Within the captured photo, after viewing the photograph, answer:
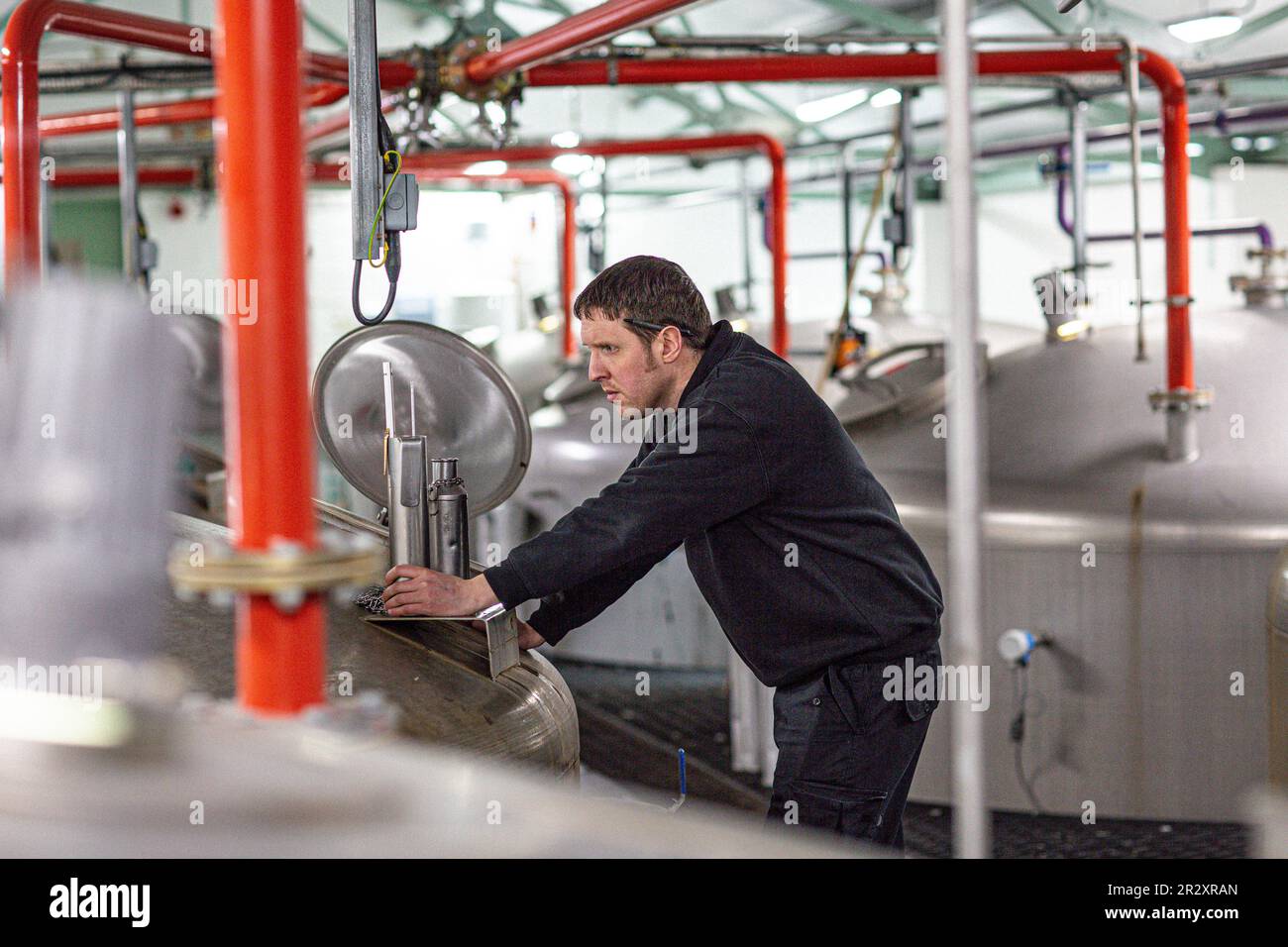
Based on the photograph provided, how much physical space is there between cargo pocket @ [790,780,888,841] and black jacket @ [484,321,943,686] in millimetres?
187

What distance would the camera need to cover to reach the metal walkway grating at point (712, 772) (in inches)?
134

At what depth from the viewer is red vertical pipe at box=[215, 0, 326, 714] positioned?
39.2 inches

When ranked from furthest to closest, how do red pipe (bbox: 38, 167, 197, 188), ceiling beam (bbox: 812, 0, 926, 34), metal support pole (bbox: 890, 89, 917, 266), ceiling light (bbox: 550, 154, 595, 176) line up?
ceiling beam (bbox: 812, 0, 926, 34) → red pipe (bbox: 38, 167, 197, 188) → ceiling light (bbox: 550, 154, 595, 176) → metal support pole (bbox: 890, 89, 917, 266)

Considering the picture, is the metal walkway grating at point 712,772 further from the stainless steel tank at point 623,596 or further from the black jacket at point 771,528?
the black jacket at point 771,528

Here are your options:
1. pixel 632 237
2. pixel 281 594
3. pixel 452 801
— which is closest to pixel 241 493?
pixel 281 594

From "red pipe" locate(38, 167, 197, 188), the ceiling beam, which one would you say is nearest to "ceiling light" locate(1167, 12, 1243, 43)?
the ceiling beam

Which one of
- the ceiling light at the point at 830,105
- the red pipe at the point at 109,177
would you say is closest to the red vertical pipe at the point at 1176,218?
the red pipe at the point at 109,177

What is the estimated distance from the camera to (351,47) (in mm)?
1671

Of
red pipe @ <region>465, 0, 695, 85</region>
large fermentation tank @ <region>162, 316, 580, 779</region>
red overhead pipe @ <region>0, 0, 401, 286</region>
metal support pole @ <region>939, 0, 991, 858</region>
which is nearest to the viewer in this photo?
metal support pole @ <region>939, 0, 991, 858</region>

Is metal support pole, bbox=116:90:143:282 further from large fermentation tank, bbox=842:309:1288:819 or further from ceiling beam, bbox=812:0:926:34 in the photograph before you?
ceiling beam, bbox=812:0:926:34

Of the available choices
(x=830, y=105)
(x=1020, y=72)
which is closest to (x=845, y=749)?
(x=1020, y=72)

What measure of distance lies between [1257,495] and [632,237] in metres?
10.9

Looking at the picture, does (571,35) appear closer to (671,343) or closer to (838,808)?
(671,343)

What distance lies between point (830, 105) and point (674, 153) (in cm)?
486
